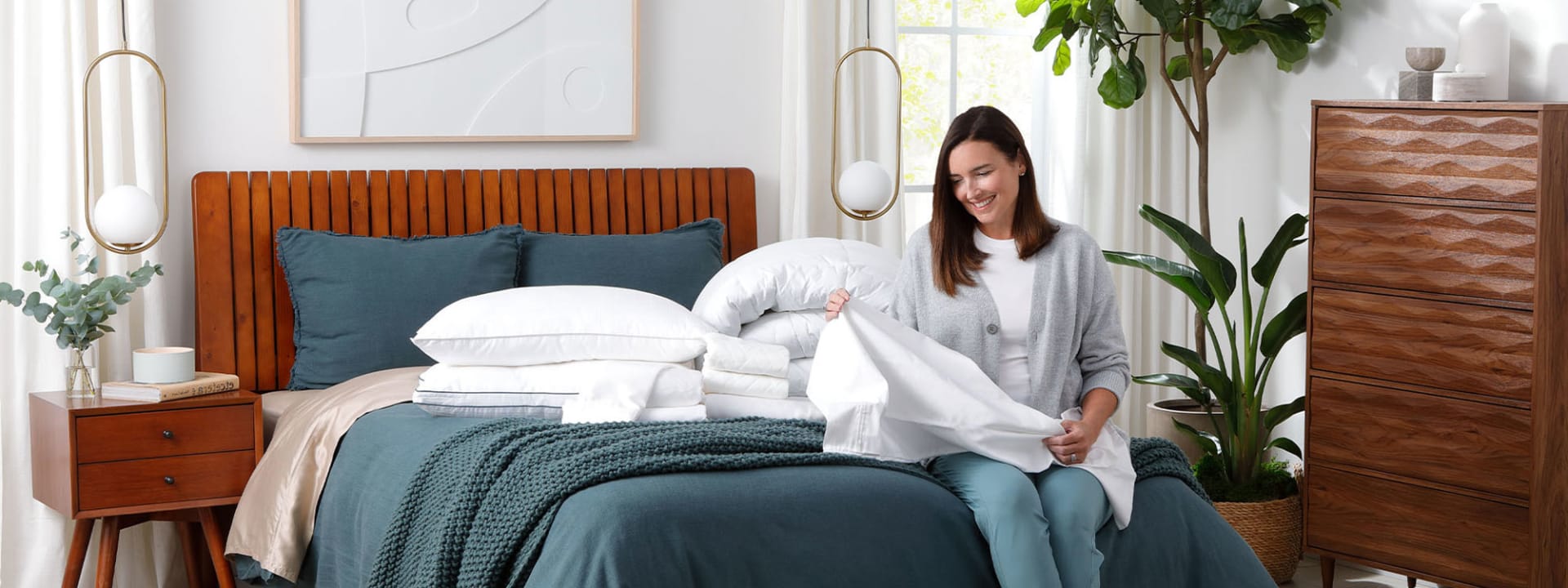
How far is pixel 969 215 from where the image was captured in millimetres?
2805

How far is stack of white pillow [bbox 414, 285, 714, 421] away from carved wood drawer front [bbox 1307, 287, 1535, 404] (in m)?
1.64

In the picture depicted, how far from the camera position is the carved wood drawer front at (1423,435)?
11.1ft

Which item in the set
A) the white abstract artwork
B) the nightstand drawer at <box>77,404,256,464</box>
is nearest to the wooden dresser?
the white abstract artwork

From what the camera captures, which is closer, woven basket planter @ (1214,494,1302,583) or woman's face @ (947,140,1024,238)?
woman's face @ (947,140,1024,238)

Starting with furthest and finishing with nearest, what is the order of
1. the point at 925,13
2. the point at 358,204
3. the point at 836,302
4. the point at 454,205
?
1. the point at 925,13
2. the point at 454,205
3. the point at 358,204
4. the point at 836,302

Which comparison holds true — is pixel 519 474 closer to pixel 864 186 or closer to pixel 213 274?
pixel 213 274

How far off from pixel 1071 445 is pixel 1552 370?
4.85ft

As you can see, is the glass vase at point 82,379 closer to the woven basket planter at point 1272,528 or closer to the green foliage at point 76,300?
the green foliage at point 76,300

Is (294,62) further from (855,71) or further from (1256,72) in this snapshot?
(1256,72)

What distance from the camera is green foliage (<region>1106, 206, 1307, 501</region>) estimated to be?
13.0 feet

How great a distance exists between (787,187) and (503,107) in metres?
0.87

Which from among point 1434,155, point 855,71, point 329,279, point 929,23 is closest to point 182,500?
point 329,279

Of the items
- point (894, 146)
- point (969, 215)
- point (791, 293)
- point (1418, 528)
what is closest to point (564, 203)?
point (791, 293)

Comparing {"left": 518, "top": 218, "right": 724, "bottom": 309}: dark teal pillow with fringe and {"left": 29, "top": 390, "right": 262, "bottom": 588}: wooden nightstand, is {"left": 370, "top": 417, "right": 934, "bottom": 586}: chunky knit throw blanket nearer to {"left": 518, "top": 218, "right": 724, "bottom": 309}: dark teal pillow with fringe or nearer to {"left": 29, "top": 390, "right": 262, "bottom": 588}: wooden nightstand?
{"left": 29, "top": 390, "right": 262, "bottom": 588}: wooden nightstand
